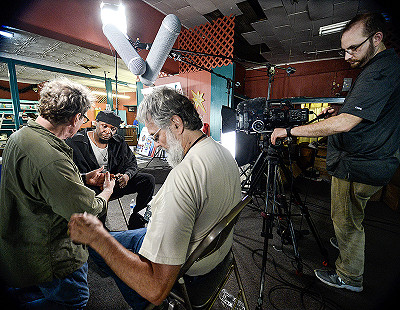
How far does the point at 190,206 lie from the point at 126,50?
4.90 ft

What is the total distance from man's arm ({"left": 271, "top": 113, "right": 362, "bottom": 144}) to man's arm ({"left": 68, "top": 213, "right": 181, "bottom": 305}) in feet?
3.91

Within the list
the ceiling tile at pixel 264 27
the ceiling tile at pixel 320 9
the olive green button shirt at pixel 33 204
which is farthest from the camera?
the ceiling tile at pixel 264 27

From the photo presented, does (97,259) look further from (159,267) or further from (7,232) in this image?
(159,267)

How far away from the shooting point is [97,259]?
106cm

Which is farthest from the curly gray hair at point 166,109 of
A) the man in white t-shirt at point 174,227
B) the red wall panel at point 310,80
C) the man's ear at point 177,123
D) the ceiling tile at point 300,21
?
the red wall panel at point 310,80

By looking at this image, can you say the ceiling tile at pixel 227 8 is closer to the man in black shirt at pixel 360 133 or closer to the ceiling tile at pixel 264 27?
the ceiling tile at pixel 264 27

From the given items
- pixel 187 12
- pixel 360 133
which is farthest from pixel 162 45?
pixel 187 12

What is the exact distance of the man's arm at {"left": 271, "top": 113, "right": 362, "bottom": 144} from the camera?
1.13m

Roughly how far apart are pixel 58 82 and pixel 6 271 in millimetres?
1081

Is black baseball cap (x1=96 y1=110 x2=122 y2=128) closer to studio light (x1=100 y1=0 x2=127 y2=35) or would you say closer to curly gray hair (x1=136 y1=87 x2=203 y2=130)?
studio light (x1=100 y1=0 x2=127 y2=35)

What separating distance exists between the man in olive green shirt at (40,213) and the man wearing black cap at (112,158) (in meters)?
0.96

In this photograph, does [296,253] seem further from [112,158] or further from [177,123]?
[112,158]

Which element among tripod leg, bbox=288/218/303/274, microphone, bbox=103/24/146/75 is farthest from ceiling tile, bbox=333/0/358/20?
tripod leg, bbox=288/218/303/274

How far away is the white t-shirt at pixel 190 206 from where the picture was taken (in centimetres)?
61
